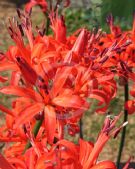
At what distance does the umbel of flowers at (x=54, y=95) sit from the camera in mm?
1168

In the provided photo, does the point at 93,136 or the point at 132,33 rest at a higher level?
the point at 132,33

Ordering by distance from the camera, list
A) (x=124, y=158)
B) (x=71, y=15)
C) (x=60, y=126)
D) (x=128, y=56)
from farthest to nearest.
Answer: (x=71, y=15) < (x=124, y=158) < (x=128, y=56) < (x=60, y=126)

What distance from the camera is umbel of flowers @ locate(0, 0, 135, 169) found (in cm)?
117

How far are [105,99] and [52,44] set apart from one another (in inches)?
8.8

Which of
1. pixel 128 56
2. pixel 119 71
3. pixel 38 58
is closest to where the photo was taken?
pixel 38 58

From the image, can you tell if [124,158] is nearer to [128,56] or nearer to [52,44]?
[128,56]

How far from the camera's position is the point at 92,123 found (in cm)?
383

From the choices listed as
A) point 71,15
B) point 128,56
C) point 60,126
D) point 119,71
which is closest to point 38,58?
point 60,126

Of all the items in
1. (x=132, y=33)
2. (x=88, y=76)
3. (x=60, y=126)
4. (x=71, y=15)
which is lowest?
(x=60, y=126)

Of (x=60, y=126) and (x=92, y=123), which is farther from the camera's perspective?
(x=92, y=123)

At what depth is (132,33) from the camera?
1841mm

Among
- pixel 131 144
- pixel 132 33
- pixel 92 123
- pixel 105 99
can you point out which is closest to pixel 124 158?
pixel 131 144

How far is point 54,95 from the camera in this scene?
126cm

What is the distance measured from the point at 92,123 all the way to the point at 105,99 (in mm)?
2386
